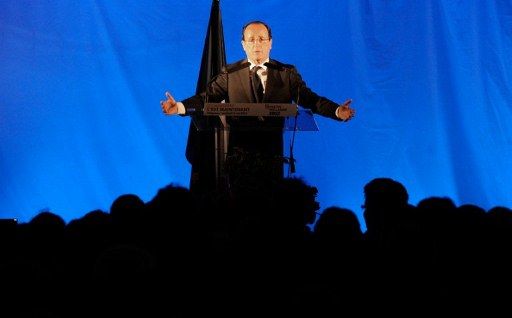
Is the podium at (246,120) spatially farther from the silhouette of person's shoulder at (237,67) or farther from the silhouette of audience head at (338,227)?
the silhouette of audience head at (338,227)

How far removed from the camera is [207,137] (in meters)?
4.65

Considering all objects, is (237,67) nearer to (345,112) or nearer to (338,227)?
(345,112)

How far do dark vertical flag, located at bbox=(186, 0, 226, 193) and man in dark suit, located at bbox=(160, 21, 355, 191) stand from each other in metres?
0.66

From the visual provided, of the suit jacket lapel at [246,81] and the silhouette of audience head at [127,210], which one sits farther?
the suit jacket lapel at [246,81]

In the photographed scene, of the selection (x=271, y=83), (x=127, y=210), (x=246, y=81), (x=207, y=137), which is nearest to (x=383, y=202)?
(x=127, y=210)

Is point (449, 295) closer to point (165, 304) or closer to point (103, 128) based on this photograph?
point (165, 304)

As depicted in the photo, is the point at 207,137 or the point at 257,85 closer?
the point at 257,85

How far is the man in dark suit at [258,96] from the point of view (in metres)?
3.48

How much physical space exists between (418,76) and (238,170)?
8.37ft

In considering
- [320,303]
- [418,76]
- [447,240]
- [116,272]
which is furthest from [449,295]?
[418,76]

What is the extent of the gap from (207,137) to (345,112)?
1.48 metres

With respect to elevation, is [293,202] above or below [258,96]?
below

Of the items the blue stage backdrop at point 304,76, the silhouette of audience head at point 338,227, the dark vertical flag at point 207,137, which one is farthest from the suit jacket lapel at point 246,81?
the blue stage backdrop at point 304,76

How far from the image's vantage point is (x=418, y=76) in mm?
5215
